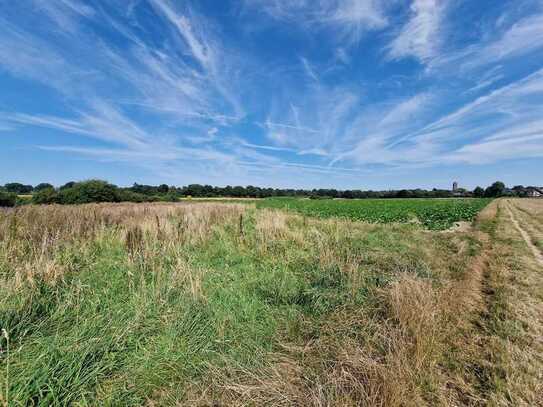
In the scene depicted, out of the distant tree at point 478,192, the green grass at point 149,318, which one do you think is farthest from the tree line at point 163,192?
the green grass at point 149,318

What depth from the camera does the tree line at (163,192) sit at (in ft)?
124

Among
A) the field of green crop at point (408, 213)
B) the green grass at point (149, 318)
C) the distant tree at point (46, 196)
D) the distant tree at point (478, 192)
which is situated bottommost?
the field of green crop at point (408, 213)

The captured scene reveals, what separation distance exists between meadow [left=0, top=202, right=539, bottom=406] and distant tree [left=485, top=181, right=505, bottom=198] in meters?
149

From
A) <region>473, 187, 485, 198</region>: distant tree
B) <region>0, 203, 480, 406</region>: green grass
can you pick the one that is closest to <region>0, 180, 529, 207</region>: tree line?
<region>473, 187, 485, 198</region>: distant tree

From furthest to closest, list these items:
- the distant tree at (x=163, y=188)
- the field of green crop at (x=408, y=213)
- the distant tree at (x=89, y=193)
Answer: the distant tree at (x=163, y=188) < the distant tree at (x=89, y=193) < the field of green crop at (x=408, y=213)

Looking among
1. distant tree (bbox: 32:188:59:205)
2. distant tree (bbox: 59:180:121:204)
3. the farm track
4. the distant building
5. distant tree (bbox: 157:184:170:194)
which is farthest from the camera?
the distant building

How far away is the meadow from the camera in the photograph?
2.35 meters

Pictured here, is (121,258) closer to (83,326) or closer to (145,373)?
(83,326)

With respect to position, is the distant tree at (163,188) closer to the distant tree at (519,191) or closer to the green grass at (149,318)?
the green grass at (149,318)

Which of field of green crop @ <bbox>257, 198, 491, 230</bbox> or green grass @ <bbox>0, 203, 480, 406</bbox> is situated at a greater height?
green grass @ <bbox>0, 203, 480, 406</bbox>

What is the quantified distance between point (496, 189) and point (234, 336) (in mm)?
158086

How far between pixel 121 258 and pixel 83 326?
9.90 ft

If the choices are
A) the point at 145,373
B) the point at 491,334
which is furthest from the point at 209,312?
the point at 491,334

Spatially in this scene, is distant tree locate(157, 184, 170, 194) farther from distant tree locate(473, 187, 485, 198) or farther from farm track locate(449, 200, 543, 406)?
distant tree locate(473, 187, 485, 198)
